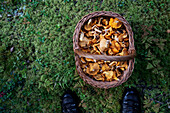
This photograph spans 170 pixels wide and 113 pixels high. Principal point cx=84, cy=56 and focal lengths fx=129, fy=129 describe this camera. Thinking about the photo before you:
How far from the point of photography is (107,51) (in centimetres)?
285

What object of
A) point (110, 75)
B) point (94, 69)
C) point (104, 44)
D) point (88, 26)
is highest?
point (88, 26)

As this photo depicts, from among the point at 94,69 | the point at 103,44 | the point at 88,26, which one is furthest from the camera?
the point at 88,26

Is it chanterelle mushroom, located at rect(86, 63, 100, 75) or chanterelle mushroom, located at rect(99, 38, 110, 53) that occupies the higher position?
chanterelle mushroom, located at rect(99, 38, 110, 53)

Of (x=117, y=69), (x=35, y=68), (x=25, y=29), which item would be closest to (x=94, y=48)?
(x=117, y=69)

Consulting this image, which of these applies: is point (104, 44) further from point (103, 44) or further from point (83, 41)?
point (83, 41)

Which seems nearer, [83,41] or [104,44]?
[104,44]

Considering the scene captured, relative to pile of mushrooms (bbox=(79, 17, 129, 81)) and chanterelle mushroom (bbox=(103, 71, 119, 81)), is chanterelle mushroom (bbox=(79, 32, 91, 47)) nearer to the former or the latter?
pile of mushrooms (bbox=(79, 17, 129, 81))

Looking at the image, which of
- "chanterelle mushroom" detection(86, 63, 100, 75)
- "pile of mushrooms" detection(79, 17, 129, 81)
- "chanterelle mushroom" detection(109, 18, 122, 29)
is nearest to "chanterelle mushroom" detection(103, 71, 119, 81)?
"pile of mushrooms" detection(79, 17, 129, 81)

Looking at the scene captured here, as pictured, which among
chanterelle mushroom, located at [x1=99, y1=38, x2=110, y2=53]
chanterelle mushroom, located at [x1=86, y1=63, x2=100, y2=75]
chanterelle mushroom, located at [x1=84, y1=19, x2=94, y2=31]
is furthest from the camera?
chanterelle mushroom, located at [x1=84, y1=19, x2=94, y2=31]

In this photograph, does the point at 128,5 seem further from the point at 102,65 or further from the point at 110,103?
the point at 110,103

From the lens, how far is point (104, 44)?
Answer: 2.63 meters

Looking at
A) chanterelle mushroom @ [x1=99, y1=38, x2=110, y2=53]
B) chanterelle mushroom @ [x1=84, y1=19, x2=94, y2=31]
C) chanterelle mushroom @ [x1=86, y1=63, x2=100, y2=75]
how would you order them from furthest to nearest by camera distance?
chanterelle mushroom @ [x1=84, y1=19, x2=94, y2=31] → chanterelle mushroom @ [x1=86, y1=63, x2=100, y2=75] → chanterelle mushroom @ [x1=99, y1=38, x2=110, y2=53]

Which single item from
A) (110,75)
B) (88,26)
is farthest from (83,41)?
(110,75)

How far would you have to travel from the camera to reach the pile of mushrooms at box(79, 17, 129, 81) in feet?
8.91
